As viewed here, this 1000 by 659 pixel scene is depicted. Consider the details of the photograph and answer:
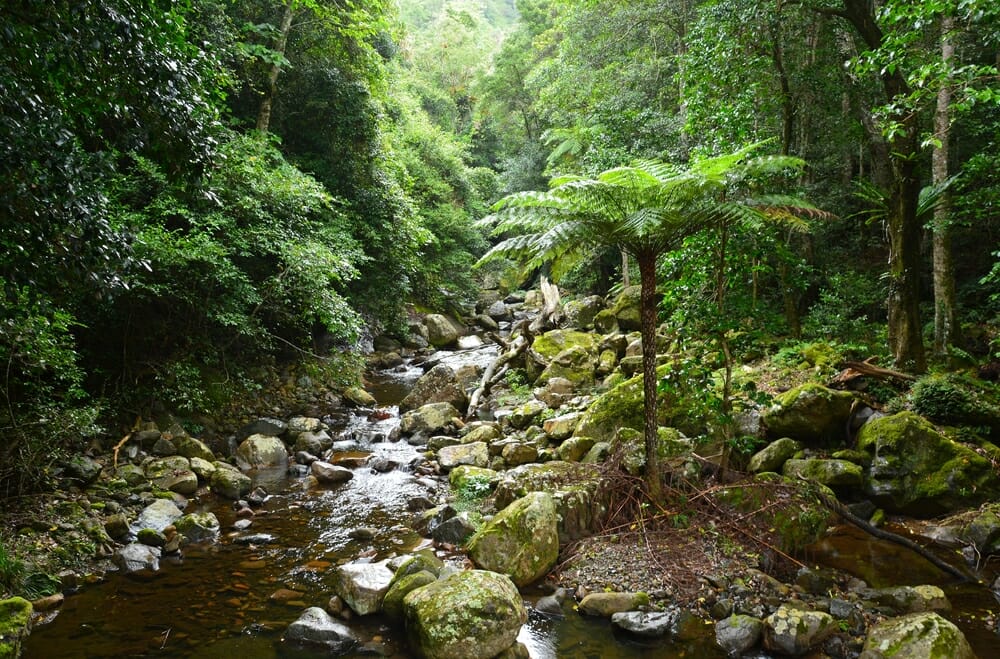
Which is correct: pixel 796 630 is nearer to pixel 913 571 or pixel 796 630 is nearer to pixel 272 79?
pixel 913 571

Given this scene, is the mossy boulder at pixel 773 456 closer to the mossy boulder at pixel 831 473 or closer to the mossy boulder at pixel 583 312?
the mossy boulder at pixel 831 473

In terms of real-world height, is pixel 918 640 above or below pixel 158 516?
above

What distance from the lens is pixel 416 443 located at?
9438mm

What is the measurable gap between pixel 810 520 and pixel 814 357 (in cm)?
396

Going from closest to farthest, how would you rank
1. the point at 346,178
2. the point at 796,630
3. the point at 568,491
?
the point at 796,630 < the point at 568,491 < the point at 346,178

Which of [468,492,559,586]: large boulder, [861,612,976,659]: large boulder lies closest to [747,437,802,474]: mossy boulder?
[861,612,976,659]: large boulder

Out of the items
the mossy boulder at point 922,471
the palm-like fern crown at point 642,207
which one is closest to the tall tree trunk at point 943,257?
the mossy boulder at point 922,471

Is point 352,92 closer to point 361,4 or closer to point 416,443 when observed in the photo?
point 361,4

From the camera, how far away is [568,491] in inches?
211

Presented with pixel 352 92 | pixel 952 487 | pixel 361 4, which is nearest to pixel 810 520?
pixel 952 487

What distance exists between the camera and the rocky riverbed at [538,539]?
153 inches

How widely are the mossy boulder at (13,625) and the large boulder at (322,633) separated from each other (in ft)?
5.73

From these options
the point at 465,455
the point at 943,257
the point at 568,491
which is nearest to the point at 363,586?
the point at 568,491

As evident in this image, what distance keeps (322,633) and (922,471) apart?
5.96 metres
